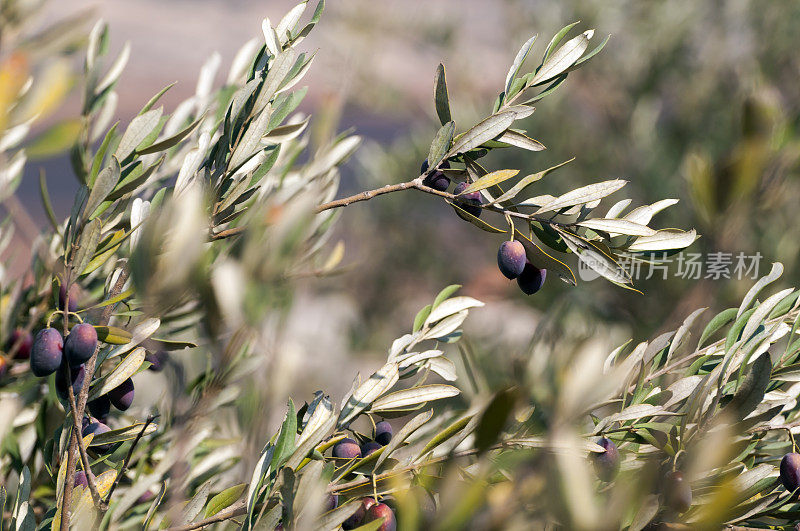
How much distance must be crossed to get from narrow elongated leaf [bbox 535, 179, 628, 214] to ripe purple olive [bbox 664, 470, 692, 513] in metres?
0.26

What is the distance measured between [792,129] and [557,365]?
0.30m

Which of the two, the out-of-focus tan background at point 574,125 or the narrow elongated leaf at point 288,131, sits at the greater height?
the narrow elongated leaf at point 288,131

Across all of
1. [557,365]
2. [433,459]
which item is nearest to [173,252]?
[557,365]

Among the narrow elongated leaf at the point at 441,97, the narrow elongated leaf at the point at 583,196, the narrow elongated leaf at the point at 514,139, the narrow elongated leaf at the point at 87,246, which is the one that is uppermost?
the narrow elongated leaf at the point at 87,246

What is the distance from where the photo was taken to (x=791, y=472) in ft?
2.03

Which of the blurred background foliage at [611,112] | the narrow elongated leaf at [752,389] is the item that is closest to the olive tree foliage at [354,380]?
the narrow elongated leaf at [752,389]

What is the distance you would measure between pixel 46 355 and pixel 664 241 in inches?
23.9

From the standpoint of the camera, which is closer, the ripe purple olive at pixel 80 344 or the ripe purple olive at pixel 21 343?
the ripe purple olive at pixel 80 344

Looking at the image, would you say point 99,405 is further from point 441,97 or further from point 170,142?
point 441,97

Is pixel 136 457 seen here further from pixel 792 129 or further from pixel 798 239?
pixel 798 239

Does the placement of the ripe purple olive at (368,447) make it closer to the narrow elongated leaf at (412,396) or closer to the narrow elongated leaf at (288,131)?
the narrow elongated leaf at (412,396)

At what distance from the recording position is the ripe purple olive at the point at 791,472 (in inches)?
24.2

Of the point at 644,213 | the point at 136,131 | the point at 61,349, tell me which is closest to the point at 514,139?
the point at 644,213

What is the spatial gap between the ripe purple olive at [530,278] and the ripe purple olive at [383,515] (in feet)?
0.92
